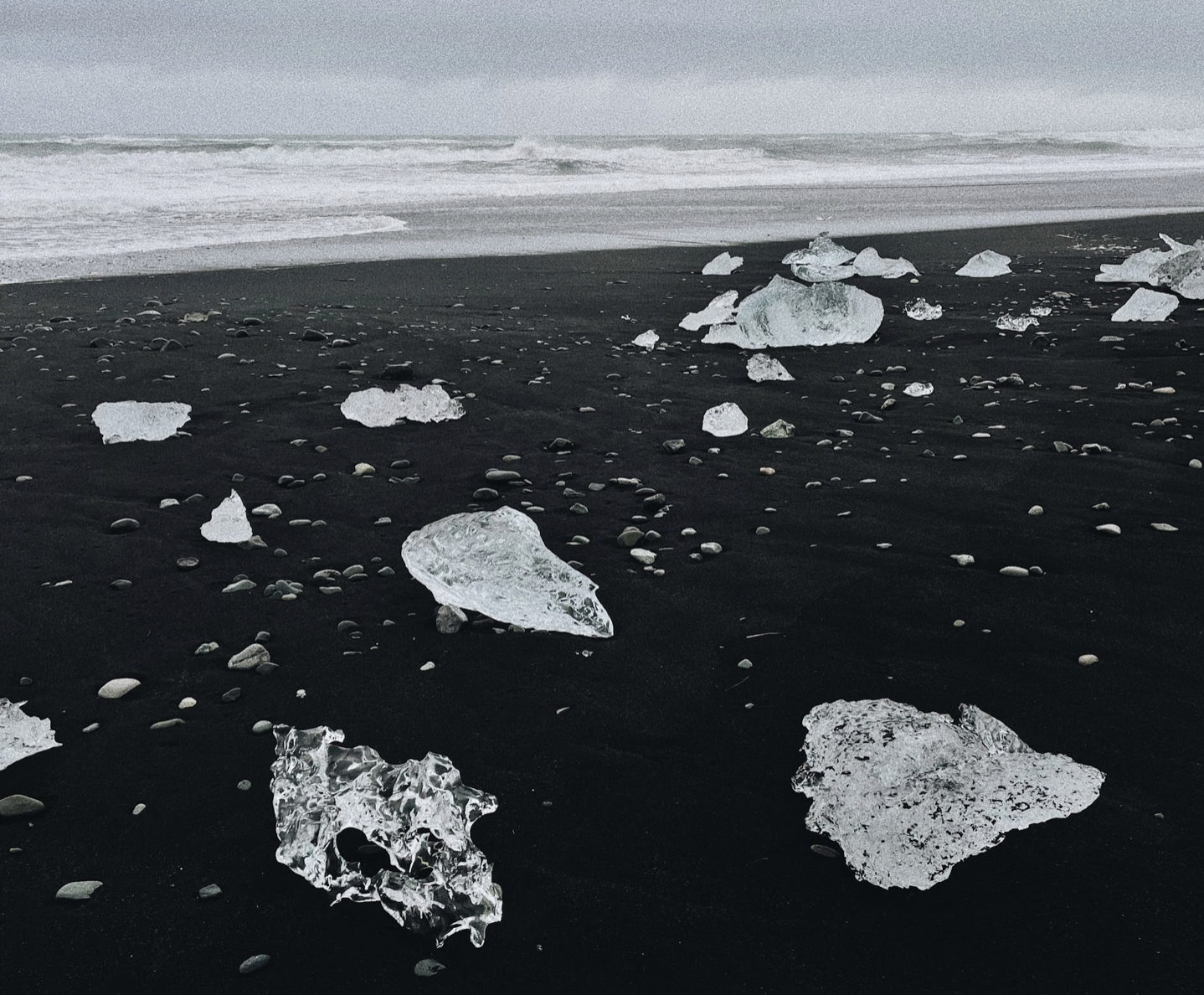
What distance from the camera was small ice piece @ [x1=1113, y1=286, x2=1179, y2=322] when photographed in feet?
21.6

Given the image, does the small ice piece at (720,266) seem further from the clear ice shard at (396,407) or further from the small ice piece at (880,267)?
the clear ice shard at (396,407)

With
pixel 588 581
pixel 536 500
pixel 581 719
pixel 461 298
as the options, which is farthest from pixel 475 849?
pixel 461 298

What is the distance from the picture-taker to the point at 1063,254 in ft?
33.1

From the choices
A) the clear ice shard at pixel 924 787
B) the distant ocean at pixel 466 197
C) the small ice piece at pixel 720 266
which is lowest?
the distant ocean at pixel 466 197

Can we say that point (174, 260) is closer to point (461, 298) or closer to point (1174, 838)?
point (461, 298)

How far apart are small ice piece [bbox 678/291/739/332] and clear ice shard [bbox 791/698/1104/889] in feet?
16.1

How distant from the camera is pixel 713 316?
22.6 feet

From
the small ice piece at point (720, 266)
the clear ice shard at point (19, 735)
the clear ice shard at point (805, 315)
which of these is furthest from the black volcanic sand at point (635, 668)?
the small ice piece at point (720, 266)

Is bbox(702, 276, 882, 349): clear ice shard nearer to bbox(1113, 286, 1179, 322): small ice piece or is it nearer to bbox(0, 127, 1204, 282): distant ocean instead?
bbox(1113, 286, 1179, 322): small ice piece

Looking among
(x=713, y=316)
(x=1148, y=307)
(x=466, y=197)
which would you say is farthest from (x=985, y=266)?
(x=466, y=197)

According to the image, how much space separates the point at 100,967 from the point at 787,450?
335cm

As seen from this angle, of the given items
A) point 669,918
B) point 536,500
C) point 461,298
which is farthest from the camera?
point 461,298

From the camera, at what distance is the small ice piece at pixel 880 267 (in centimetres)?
894

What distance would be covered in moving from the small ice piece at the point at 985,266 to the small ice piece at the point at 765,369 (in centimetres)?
418
